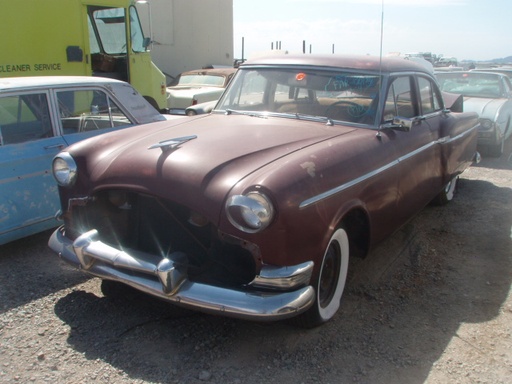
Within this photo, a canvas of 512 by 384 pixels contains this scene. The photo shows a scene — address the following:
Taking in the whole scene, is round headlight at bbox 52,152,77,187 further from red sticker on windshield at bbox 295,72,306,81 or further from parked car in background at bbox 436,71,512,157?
parked car in background at bbox 436,71,512,157

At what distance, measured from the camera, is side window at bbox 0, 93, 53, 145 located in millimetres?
3881

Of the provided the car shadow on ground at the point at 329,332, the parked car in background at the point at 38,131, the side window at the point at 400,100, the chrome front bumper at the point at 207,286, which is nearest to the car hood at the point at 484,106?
the side window at the point at 400,100

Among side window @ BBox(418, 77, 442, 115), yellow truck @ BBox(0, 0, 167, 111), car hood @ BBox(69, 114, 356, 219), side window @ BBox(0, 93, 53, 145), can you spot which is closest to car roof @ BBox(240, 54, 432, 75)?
side window @ BBox(418, 77, 442, 115)

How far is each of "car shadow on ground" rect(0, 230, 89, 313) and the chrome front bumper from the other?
84cm

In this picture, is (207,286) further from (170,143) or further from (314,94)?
(314,94)

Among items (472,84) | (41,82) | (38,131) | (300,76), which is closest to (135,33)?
(41,82)

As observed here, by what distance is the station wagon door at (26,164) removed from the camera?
3.68 metres

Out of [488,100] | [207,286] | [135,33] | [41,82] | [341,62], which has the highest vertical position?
[135,33]

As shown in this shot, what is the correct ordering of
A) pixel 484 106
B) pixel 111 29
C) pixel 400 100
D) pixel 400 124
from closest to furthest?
1. pixel 400 124
2. pixel 400 100
3. pixel 111 29
4. pixel 484 106

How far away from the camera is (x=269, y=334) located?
289 centimetres

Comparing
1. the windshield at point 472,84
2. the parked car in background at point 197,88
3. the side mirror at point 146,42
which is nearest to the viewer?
the side mirror at point 146,42

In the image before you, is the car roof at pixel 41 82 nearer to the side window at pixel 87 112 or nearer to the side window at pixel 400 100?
the side window at pixel 87 112

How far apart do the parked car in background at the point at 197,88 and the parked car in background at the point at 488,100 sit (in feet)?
13.8

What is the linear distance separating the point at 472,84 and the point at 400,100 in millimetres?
5825
